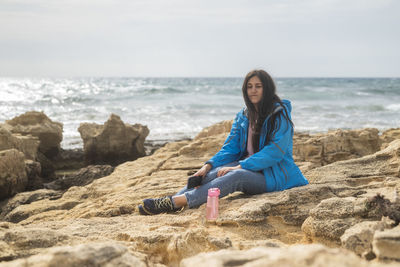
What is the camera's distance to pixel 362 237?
2422mm

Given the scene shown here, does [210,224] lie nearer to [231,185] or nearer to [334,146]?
[231,185]

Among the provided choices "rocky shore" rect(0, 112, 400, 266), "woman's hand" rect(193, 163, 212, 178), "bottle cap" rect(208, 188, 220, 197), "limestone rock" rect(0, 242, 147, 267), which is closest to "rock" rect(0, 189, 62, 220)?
"rocky shore" rect(0, 112, 400, 266)

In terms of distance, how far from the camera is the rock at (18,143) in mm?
7582

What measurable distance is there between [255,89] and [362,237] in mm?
2123

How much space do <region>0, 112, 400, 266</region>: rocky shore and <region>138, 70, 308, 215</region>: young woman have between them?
147 mm

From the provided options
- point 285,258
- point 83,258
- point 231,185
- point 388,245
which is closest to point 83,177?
point 231,185

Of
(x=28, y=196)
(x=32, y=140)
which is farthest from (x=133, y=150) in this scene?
(x=28, y=196)

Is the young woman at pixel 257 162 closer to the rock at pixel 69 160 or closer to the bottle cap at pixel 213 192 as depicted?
the bottle cap at pixel 213 192

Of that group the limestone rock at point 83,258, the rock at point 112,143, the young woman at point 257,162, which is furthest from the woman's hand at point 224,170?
the rock at point 112,143

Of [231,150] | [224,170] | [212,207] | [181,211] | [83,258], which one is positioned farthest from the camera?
[231,150]

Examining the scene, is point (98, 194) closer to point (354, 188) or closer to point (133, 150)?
point (354, 188)

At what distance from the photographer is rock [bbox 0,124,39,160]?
758 cm

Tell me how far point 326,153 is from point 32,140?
18.7 feet

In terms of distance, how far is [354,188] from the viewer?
3822mm
